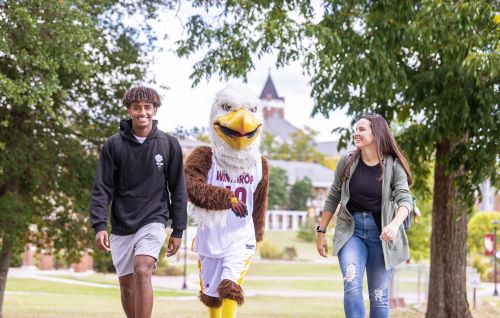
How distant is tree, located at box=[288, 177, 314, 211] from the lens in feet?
313

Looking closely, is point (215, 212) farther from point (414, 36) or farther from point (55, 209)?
point (55, 209)

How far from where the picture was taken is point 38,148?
14.8 meters

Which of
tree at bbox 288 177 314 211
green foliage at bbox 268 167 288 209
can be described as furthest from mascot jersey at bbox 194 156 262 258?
tree at bbox 288 177 314 211

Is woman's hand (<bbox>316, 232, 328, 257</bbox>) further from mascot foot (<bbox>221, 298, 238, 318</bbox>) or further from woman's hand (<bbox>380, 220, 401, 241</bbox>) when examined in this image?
mascot foot (<bbox>221, 298, 238, 318</bbox>)

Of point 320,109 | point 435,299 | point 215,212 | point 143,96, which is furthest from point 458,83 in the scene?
point 143,96

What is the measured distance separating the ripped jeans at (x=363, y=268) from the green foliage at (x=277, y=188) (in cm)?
7802

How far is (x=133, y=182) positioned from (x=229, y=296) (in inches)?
50.7

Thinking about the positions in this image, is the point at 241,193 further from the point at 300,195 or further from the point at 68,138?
the point at 300,195

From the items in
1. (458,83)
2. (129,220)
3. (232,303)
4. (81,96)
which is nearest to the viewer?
(129,220)

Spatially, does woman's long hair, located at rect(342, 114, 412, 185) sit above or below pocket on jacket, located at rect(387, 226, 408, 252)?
above

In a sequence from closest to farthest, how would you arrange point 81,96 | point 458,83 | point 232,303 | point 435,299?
point 232,303
point 458,83
point 435,299
point 81,96

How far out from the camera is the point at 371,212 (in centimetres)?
571

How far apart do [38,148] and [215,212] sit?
9195mm

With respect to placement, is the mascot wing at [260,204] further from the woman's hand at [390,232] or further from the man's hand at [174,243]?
the woman's hand at [390,232]
